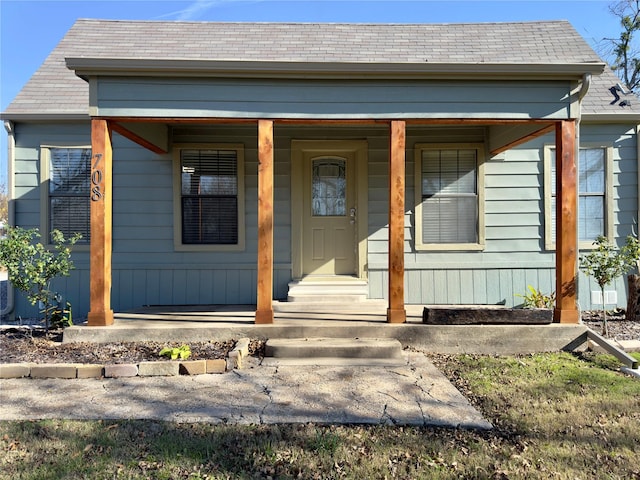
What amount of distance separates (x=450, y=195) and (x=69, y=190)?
5.79 metres

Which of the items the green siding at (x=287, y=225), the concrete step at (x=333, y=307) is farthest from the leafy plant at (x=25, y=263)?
the concrete step at (x=333, y=307)

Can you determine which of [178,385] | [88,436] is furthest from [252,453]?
[178,385]

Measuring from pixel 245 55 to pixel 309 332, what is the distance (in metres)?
3.99

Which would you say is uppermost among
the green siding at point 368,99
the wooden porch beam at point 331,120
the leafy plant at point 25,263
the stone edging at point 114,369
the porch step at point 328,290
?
the green siding at point 368,99

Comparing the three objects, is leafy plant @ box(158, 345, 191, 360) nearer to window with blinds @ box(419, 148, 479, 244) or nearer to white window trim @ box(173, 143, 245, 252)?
white window trim @ box(173, 143, 245, 252)

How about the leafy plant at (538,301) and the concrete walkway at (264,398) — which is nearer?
the concrete walkway at (264,398)

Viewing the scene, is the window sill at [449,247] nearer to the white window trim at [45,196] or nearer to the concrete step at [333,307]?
the concrete step at [333,307]

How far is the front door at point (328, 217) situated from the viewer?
682 cm

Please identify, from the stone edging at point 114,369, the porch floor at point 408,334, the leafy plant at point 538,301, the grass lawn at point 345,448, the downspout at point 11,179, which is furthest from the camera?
the downspout at point 11,179

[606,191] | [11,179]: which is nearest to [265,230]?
[11,179]

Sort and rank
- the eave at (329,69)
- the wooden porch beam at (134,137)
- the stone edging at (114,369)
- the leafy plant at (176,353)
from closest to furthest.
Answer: the stone edging at (114,369) → the leafy plant at (176,353) → the eave at (329,69) → the wooden porch beam at (134,137)

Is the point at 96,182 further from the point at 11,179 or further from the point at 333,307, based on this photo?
the point at 333,307

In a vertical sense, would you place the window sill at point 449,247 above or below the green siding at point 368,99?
below

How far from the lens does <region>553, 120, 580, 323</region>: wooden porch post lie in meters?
5.09
